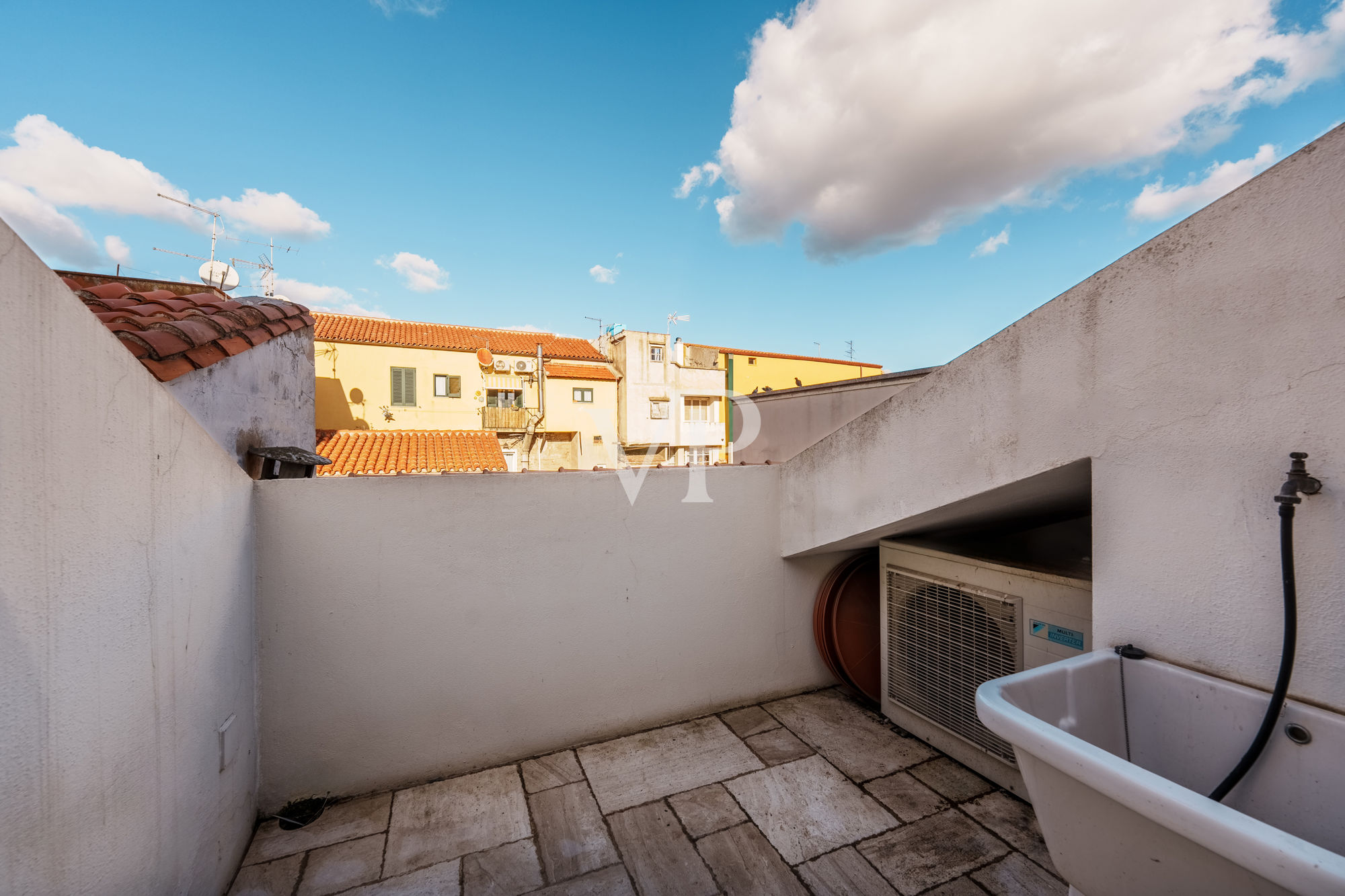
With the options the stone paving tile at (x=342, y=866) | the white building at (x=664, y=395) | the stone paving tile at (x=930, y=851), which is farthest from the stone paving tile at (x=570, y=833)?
the white building at (x=664, y=395)

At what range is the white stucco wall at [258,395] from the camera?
7.32 ft

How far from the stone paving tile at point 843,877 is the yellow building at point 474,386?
13466 mm

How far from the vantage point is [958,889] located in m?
2.09

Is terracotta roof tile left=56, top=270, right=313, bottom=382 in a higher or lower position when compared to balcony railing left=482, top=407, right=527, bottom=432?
lower

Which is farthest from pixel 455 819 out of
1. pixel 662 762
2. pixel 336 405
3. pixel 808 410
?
pixel 336 405

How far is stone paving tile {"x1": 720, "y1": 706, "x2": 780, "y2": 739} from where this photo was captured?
3.29 m

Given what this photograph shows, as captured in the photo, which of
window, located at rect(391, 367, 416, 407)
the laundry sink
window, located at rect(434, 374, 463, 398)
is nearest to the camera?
the laundry sink

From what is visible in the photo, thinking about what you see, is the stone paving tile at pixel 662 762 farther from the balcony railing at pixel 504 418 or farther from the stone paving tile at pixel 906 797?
the balcony railing at pixel 504 418

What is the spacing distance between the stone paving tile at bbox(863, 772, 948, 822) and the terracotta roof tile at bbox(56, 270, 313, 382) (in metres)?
3.58

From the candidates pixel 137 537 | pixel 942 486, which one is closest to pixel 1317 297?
pixel 942 486

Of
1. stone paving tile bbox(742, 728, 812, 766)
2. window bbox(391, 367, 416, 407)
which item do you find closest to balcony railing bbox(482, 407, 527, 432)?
window bbox(391, 367, 416, 407)

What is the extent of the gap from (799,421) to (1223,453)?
5172 mm

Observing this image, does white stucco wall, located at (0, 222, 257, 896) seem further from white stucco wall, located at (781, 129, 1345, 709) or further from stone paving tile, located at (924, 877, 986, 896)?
white stucco wall, located at (781, 129, 1345, 709)

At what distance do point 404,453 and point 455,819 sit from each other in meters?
7.48
